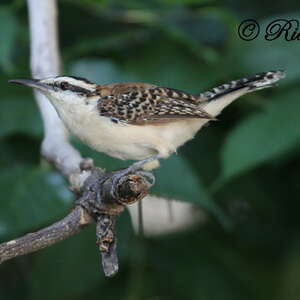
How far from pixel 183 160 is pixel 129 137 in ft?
1.34

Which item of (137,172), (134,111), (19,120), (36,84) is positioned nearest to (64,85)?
(36,84)

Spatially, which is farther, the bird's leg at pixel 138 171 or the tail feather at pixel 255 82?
the tail feather at pixel 255 82

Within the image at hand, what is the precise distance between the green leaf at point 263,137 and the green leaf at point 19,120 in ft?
3.18

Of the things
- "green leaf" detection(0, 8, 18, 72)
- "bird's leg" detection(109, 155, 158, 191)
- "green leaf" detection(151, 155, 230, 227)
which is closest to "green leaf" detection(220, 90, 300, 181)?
"green leaf" detection(151, 155, 230, 227)

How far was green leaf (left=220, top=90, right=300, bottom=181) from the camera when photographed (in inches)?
140

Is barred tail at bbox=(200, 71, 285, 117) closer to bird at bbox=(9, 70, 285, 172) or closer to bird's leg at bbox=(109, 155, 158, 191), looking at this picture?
bird at bbox=(9, 70, 285, 172)

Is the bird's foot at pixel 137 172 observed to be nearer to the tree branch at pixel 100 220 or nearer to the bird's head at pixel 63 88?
the tree branch at pixel 100 220

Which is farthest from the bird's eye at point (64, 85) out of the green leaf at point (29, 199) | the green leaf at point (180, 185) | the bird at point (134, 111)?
the green leaf at point (180, 185)

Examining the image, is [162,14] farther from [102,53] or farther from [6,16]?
[6,16]

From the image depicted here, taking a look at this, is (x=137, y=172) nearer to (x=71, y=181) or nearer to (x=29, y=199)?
(x=71, y=181)

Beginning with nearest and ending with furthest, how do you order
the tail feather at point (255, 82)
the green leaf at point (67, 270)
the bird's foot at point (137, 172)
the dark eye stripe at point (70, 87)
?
1. the bird's foot at point (137, 172)
2. the dark eye stripe at point (70, 87)
3. the tail feather at point (255, 82)
4. the green leaf at point (67, 270)

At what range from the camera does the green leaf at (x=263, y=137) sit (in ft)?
11.7

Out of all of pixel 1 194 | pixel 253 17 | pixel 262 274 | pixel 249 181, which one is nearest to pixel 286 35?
pixel 253 17

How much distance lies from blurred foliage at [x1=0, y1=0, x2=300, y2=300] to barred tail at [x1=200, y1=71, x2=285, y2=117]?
14 cm
